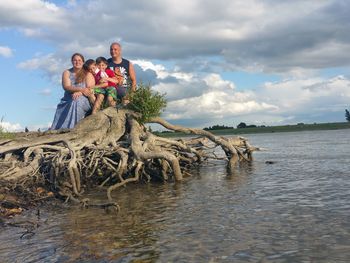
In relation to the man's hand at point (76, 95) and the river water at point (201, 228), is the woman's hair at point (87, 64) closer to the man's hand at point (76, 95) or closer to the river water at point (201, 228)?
the man's hand at point (76, 95)

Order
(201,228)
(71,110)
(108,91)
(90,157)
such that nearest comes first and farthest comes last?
(201,228)
(90,157)
(71,110)
(108,91)

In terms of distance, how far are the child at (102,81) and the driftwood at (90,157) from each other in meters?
0.55

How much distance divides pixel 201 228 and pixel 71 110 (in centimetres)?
918

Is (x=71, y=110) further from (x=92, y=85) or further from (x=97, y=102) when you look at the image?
(x=92, y=85)

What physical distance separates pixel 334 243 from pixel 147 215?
3.92m

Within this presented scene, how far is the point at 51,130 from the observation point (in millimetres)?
15500

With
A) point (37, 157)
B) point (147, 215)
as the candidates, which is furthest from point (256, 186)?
point (37, 157)

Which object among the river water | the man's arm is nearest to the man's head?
the man's arm

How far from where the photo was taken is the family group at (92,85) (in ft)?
50.9

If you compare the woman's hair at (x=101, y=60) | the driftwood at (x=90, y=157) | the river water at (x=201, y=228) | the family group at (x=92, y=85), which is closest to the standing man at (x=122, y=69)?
the family group at (x=92, y=85)

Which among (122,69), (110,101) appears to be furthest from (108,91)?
(122,69)

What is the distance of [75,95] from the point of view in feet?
50.8

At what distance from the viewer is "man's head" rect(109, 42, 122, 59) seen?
15.9 meters

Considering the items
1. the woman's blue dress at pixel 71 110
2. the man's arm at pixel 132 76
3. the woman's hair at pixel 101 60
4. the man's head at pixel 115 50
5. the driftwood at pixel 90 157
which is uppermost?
the man's head at pixel 115 50
